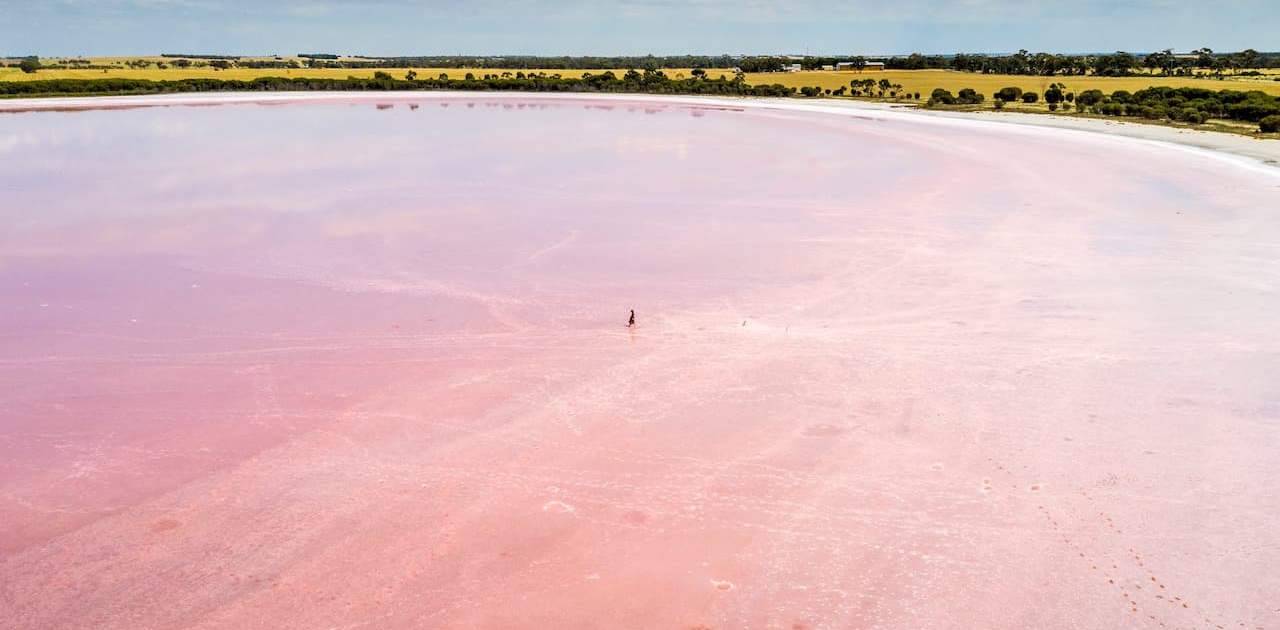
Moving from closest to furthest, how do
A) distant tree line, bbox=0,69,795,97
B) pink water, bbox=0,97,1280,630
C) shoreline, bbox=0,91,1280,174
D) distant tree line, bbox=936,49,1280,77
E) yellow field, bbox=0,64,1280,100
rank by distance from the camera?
pink water, bbox=0,97,1280,630, shoreline, bbox=0,91,1280,174, yellow field, bbox=0,64,1280,100, distant tree line, bbox=0,69,795,97, distant tree line, bbox=936,49,1280,77

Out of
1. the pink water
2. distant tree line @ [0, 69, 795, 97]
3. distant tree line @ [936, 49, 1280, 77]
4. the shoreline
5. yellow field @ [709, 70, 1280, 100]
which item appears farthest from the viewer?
distant tree line @ [936, 49, 1280, 77]

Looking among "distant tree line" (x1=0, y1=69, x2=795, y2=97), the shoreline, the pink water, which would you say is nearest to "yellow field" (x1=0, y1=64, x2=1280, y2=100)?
"distant tree line" (x1=0, y1=69, x2=795, y2=97)

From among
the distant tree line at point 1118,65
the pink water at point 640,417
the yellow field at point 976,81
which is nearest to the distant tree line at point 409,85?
the yellow field at point 976,81

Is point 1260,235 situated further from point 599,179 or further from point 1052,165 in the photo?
point 599,179

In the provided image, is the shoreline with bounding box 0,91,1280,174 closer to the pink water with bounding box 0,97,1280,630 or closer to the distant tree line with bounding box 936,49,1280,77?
the pink water with bounding box 0,97,1280,630

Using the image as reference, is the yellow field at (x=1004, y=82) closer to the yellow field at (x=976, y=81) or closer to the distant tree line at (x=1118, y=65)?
the yellow field at (x=976, y=81)

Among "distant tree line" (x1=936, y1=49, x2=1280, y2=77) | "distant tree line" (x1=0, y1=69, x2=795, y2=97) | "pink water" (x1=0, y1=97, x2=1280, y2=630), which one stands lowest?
"pink water" (x1=0, y1=97, x2=1280, y2=630)
